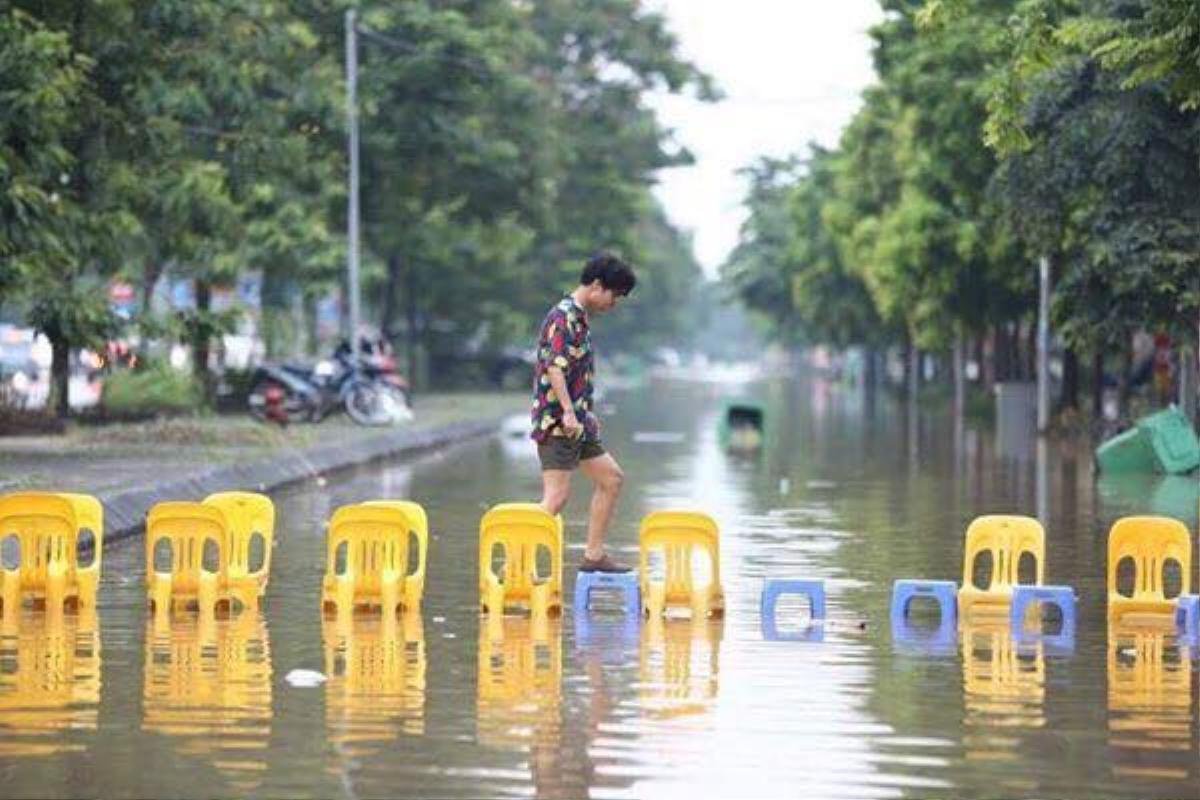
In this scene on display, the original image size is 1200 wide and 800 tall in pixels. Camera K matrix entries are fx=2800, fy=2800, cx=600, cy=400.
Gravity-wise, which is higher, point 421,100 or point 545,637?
point 421,100

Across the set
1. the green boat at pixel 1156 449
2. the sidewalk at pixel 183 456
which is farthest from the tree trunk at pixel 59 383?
the green boat at pixel 1156 449

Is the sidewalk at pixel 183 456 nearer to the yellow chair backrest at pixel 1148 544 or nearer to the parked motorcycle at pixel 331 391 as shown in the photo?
the parked motorcycle at pixel 331 391

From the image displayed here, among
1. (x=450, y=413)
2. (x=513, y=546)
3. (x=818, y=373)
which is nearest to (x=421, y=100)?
(x=450, y=413)

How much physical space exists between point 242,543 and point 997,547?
459 cm

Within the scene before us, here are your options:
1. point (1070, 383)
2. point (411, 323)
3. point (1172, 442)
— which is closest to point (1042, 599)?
point (1172, 442)

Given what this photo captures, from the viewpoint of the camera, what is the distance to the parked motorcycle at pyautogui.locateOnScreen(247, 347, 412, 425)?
159 feet

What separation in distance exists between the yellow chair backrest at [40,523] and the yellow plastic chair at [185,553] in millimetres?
461

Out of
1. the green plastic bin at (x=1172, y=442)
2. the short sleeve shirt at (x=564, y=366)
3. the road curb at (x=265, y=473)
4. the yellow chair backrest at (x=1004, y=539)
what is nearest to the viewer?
the yellow chair backrest at (x=1004, y=539)

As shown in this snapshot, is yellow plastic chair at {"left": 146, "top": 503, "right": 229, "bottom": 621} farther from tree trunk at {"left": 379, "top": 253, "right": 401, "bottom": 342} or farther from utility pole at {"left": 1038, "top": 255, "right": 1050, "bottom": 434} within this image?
tree trunk at {"left": 379, "top": 253, "right": 401, "bottom": 342}

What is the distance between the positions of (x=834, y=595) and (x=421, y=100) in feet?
159

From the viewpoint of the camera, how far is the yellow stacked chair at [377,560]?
15797 millimetres

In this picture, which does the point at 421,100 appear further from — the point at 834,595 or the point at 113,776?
the point at 113,776

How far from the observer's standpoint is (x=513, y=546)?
15938 millimetres

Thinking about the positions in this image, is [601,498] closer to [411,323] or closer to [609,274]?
[609,274]
